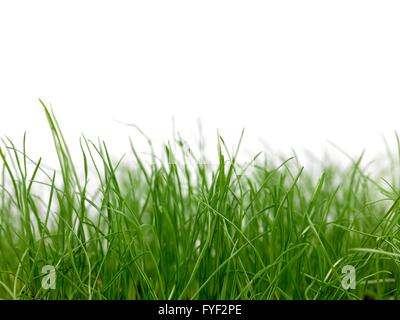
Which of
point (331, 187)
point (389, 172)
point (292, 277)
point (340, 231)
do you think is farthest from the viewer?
point (389, 172)

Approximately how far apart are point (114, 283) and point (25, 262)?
0.19 m

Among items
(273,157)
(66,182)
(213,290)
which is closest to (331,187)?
(273,157)

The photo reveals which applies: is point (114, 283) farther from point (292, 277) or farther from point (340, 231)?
point (340, 231)

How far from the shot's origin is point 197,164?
1.44 metres

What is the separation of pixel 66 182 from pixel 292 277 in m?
0.48

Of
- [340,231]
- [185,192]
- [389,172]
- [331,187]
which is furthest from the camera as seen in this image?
[389,172]

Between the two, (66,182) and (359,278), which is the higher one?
(66,182)

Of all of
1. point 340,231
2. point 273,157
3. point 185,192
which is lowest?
point 340,231

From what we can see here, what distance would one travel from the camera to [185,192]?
164 cm

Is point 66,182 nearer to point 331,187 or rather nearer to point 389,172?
point 331,187

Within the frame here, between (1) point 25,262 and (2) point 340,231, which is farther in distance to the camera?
(2) point 340,231
